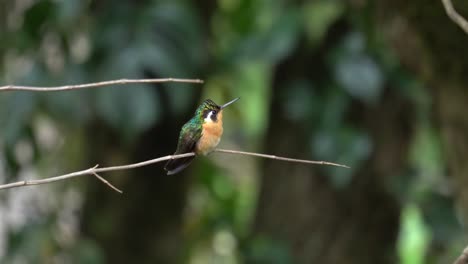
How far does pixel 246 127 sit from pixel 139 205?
0.70m

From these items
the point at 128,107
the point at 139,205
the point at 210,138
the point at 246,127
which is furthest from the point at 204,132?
the point at 246,127

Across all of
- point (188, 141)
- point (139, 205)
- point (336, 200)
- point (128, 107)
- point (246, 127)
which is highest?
point (188, 141)

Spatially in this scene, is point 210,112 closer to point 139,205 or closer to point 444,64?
point 444,64

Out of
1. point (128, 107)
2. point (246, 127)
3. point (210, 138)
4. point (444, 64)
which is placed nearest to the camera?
point (210, 138)

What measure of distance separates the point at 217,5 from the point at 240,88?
0.43 m

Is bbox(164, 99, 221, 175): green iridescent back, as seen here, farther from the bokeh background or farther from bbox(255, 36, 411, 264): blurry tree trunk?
bbox(255, 36, 411, 264): blurry tree trunk

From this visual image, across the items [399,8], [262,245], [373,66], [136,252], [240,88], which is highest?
[399,8]

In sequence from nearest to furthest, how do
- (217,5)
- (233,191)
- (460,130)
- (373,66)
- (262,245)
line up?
(460,130)
(373,66)
(262,245)
(217,5)
(233,191)

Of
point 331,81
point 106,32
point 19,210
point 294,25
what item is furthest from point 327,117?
point 19,210

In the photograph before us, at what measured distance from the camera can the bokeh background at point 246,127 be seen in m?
3.33

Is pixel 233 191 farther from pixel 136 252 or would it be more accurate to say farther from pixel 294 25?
pixel 294 25

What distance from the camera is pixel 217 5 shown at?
418cm

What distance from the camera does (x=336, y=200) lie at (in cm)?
397

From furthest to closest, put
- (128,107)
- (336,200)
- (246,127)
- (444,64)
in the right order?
(246,127) → (336,200) → (128,107) → (444,64)
